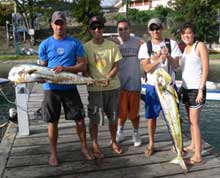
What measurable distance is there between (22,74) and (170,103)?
177 centimetres

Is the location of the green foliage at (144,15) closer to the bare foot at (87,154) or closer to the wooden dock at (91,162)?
the wooden dock at (91,162)

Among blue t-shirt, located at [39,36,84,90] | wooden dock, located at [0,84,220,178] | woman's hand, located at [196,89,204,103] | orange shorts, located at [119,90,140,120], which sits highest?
blue t-shirt, located at [39,36,84,90]

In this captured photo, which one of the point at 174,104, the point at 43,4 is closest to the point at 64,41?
the point at 174,104

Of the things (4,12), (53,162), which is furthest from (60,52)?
(4,12)

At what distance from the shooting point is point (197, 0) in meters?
35.0

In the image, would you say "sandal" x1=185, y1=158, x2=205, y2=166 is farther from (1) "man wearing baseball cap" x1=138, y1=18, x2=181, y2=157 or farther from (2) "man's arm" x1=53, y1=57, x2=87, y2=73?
(2) "man's arm" x1=53, y1=57, x2=87, y2=73

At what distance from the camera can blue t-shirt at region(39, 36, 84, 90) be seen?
434 centimetres

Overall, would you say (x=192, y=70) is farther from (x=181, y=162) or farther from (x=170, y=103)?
(x=181, y=162)

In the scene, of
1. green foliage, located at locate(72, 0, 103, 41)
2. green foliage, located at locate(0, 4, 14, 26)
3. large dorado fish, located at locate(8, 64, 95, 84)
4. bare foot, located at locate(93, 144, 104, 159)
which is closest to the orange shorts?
bare foot, located at locate(93, 144, 104, 159)

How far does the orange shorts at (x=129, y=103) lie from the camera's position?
5.18 metres

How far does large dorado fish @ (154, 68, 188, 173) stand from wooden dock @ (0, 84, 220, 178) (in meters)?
0.31

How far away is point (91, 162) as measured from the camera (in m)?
4.71

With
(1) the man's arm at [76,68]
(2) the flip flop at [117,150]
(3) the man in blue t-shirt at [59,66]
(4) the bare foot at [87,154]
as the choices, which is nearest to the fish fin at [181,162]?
(2) the flip flop at [117,150]

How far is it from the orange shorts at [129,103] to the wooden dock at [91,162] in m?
0.48
